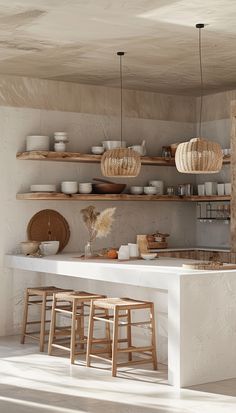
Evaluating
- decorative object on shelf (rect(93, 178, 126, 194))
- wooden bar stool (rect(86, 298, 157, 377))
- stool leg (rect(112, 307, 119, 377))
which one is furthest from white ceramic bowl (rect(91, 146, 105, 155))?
stool leg (rect(112, 307, 119, 377))

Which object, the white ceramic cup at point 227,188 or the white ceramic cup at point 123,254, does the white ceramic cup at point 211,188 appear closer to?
the white ceramic cup at point 227,188

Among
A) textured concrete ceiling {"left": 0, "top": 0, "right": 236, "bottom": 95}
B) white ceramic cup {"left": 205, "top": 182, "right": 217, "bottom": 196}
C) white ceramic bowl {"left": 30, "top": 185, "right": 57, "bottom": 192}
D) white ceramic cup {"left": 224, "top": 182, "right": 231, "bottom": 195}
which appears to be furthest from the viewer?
white ceramic cup {"left": 205, "top": 182, "right": 217, "bottom": 196}

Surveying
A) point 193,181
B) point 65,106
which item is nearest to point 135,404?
point 65,106

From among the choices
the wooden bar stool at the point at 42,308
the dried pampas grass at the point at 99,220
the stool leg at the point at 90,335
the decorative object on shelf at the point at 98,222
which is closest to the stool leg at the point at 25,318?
the wooden bar stool at the point at 42,308

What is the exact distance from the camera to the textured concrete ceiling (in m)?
5.53

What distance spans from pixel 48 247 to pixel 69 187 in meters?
0.73

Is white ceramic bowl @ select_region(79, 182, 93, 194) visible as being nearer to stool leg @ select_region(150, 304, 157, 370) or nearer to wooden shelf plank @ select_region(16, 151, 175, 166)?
wooden shelf plank @ select_region(16, 151, 175, 166)

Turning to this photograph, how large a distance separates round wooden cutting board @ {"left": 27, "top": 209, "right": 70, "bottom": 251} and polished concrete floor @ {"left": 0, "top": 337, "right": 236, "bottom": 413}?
195 centimetres

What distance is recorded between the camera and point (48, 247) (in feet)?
26.6

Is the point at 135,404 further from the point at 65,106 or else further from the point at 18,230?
the point at 65,106

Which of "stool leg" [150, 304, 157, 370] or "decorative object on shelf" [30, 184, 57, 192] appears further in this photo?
"decorative object on shelf" [30, 184, 57, 192]

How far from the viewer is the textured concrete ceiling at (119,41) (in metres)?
5.53

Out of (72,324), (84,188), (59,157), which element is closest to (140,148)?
(84,188)

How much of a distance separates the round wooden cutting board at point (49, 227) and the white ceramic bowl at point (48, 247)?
32 centimetres
